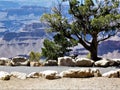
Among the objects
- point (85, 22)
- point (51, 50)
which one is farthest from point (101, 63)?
point (51, 50)

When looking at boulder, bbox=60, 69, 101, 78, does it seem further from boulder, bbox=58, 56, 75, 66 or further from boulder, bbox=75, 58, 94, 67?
boulder, bbox=58, 56, 75, 66

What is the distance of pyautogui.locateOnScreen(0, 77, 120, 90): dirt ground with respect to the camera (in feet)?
56.2

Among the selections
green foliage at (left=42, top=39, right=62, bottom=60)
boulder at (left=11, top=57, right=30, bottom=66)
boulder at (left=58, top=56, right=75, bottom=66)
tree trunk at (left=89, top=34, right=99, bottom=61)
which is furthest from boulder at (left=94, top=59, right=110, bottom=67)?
green foliage at (left=42, top=39, right=62, bottom=60)

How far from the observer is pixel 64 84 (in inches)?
709

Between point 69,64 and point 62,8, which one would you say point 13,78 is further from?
point 62,8

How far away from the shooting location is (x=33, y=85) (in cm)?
1817

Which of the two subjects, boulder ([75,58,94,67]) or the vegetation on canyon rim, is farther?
the vegetation on canyon rim

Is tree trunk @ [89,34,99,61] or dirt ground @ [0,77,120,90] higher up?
dirt ground @ [0,77,120,90]

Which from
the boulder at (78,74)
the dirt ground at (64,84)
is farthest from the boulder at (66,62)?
the dirt ground at (64,84)

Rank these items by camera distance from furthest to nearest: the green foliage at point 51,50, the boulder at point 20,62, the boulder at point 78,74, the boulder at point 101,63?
the green foliage at point 51,50
the boulder at point 20,62
the boulder at point 101,63
the boulder at point 78,74

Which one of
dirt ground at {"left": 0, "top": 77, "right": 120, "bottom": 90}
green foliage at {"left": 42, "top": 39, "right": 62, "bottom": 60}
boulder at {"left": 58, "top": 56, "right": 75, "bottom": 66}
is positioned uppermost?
dirt ground at {"left": 0, "top": 77, "right": 120, "bottom": 90}

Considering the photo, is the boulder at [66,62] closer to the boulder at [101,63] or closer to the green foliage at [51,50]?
the boulder at [101,63]

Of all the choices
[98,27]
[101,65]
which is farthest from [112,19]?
[101,65]

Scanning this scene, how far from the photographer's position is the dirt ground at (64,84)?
56.2 ft
